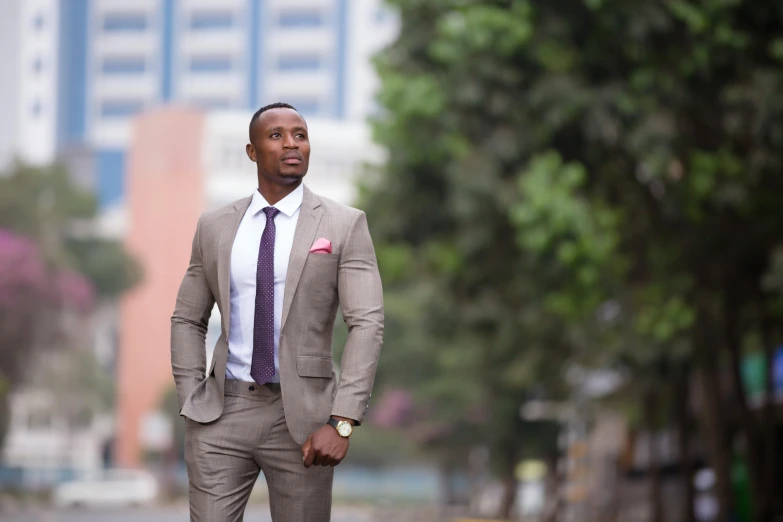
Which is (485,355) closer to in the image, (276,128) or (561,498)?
(561,498)

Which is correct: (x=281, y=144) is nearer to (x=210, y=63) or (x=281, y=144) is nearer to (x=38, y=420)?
(x=38, y=420)

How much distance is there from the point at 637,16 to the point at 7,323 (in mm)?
45611

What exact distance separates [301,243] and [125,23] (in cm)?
11859

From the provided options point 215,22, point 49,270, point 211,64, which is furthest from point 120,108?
point 49,270

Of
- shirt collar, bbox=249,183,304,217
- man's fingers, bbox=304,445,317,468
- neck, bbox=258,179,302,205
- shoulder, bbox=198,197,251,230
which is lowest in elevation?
man's fingers, bbox=304,445,317,468

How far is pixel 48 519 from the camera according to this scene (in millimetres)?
29516

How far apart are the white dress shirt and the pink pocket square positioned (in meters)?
0.08

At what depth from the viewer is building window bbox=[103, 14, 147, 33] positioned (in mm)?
119300

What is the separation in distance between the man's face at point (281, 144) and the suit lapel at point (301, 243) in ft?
0.35

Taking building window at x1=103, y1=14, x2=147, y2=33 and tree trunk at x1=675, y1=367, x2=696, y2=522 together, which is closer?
tree trunk at x1=675, y1=367, x2=696, y2=522

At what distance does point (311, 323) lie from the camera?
4.67 m

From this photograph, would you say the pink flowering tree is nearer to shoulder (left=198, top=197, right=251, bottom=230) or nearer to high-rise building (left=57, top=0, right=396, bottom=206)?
shoulder (left=198, top=197, right=251, bottom=230)

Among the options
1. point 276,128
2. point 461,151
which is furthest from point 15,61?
point 276,128

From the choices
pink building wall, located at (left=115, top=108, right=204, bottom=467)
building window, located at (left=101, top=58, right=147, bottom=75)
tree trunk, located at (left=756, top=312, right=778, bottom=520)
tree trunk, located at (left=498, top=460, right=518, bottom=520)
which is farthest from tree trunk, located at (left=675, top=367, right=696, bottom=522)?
building window, located at (left=101, top=58, right=147, bottom=75)
